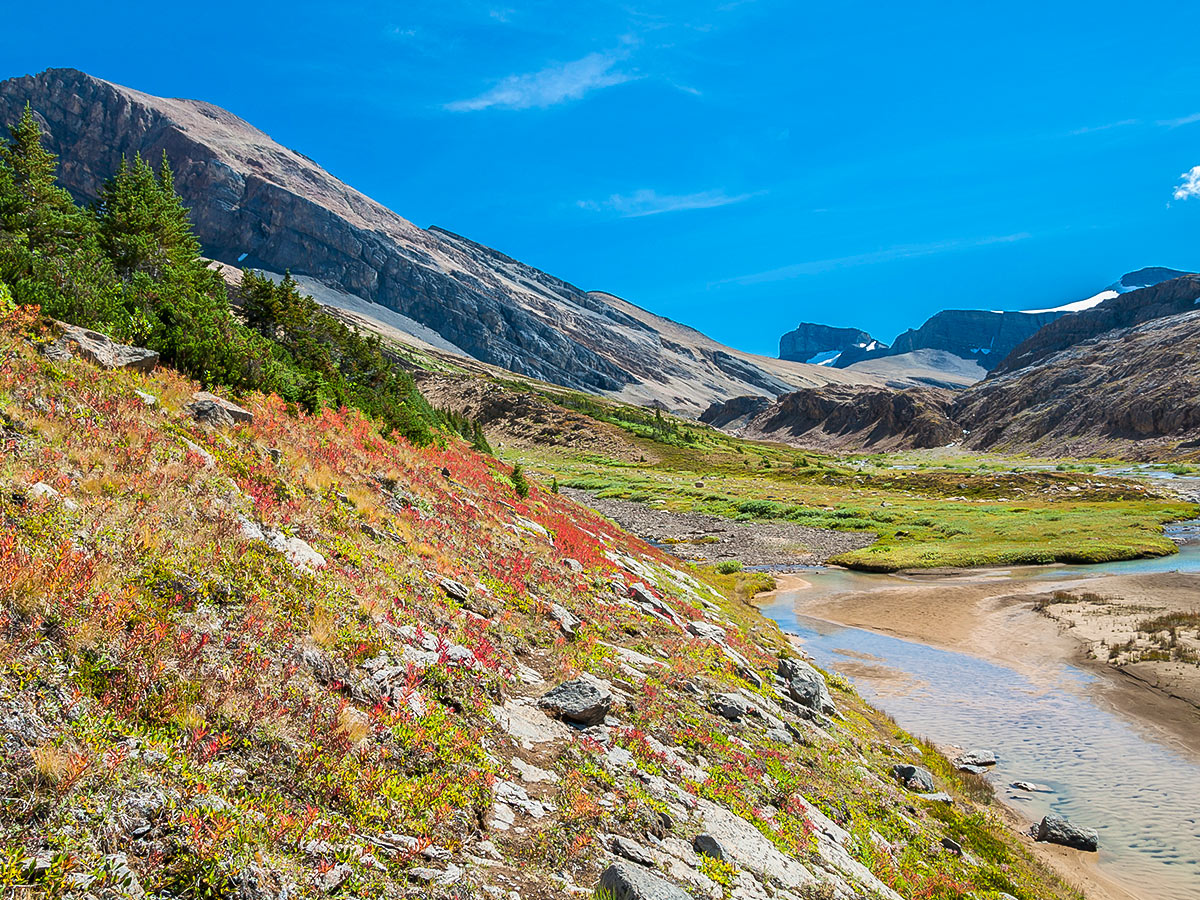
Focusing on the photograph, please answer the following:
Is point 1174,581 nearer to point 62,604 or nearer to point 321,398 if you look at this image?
point 321,398

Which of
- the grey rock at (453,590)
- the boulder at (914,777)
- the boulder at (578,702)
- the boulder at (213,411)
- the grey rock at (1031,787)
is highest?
the boulder at (213,411)

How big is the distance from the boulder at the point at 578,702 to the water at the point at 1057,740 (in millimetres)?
11220

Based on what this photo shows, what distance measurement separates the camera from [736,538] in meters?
59.1

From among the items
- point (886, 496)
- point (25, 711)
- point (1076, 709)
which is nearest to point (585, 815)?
point (25, 711)

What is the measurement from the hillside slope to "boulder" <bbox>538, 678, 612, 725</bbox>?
0.05 metres

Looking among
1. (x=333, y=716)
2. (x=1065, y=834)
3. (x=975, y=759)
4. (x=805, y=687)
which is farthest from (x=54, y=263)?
(x=975, y=759)

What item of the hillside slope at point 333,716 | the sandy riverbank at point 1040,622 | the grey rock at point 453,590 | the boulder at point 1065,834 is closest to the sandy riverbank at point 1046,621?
the sandy riverbank at point 1040,622

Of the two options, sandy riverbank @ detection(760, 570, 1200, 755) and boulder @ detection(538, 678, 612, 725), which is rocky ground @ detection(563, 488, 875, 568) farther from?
boulder @ detection(538, 678, 612, 725)

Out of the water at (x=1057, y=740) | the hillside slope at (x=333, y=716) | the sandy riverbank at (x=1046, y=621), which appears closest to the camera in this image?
the hillside slope at (x=333, y=716)

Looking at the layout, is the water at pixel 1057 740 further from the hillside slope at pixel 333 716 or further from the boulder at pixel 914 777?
the hillside slope at pixel 333 716

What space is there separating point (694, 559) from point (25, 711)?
4635 cm

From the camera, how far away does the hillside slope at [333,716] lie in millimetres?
4977

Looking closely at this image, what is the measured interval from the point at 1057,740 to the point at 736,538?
41032 mm

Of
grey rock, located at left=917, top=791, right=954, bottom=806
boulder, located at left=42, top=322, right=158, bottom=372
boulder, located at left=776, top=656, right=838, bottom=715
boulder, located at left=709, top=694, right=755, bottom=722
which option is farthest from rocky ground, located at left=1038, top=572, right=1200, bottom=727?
boulder, located at left=42, top=322, right=158, bottom=372
